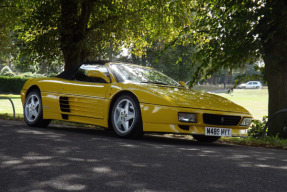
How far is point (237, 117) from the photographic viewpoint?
7.17m

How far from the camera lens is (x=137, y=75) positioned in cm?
803

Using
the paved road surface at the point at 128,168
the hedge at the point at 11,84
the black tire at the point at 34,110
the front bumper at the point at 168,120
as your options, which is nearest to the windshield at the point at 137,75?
the front bumper at the point at 168,120


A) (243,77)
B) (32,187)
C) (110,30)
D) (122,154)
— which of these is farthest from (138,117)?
(110,30)

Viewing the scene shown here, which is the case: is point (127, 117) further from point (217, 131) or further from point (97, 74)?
point (217, 131)

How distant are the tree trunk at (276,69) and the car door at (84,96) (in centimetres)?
349

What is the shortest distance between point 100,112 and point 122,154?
245 centimetres

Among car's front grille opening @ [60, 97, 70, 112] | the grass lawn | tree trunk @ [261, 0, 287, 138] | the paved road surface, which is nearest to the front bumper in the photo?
the paved road surface

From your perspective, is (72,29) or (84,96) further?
(72,29)

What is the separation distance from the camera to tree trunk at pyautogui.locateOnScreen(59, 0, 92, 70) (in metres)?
13.5

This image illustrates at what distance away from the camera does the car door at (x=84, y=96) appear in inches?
303

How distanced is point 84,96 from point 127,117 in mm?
1267

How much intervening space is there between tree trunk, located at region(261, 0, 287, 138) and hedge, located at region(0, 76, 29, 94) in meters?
34.9

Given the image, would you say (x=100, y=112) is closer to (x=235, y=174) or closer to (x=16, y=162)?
(x=16, y=162)

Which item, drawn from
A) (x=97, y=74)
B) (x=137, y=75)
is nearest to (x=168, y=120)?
(x=137, y=75)
